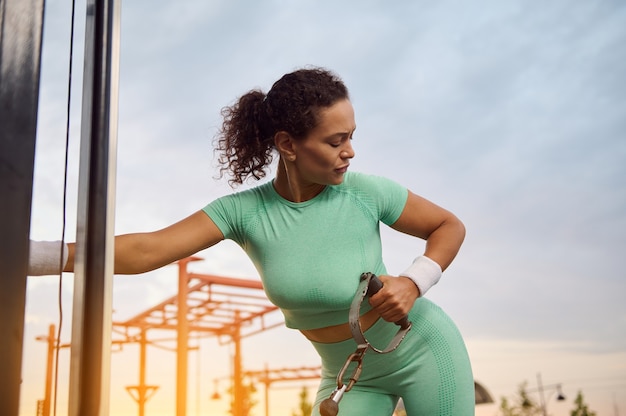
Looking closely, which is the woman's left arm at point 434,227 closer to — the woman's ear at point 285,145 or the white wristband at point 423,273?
the white wristband at point 423,273

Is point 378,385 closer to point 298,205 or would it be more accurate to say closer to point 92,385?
point 298,205

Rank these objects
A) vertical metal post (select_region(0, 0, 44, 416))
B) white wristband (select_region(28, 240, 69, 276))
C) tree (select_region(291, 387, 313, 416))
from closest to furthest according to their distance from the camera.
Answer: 1. vertical metal post (select_region(0, 0, 44, 416))
2. white wristband (select_region(28, 240, 69, 276))
3. tree (select_region(291, 387, 313, 416))

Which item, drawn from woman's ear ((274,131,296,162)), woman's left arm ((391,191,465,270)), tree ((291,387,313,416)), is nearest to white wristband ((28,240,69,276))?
woman's ear ((274,131,296,162))

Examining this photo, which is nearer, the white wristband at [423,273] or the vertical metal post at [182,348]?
the white wristband at [423,273]

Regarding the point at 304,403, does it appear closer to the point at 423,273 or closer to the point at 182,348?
the point at 182,348

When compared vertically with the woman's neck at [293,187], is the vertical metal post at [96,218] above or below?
below

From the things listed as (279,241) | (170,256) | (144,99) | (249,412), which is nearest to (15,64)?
(170,256)

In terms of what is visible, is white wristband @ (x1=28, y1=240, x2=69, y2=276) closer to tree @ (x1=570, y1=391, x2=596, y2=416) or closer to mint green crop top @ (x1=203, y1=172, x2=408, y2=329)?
mint green crop top @ (x1=203, y1=172, x2=408, y2=329)

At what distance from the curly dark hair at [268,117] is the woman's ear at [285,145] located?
0.01 metres

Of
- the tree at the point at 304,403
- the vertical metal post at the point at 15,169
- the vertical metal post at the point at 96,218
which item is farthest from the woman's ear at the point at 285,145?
the tree at the point at 304,403

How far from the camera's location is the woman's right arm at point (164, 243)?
1.27 meters

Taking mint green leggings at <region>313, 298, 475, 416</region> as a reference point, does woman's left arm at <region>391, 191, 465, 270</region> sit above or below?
above

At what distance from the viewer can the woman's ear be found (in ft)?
4.97

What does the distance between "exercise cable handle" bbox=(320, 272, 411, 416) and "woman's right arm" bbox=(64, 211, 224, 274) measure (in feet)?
1.09
